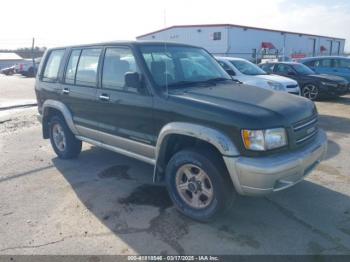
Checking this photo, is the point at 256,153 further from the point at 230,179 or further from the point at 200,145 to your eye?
the point at 200,145

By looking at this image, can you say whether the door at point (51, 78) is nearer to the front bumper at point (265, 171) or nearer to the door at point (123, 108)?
the door at point (123, 108)

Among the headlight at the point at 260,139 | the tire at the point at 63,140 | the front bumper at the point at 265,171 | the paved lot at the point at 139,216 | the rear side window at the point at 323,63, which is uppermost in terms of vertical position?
the rear side window at the point at 323,63

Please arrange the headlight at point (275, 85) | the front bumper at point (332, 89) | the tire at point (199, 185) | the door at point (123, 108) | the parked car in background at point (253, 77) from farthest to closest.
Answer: the front bumper at point (332, 89) → the headlight at point (275, 85) → the parked car in background at point (253, 77) → the door at point (123, 108) → the tire at point (199, 185)

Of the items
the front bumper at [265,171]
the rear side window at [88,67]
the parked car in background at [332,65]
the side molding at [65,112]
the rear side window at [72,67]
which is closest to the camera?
the front bumper at [265,171]

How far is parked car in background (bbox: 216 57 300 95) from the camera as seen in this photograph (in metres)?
8.92

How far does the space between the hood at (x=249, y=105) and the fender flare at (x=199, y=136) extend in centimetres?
18

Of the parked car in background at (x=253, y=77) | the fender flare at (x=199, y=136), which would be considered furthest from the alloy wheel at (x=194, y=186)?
the parked car in background at (x=253, y=77)

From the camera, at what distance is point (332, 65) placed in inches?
564

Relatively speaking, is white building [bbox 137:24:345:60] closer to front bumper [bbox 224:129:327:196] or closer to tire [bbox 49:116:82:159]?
tire [bbox 49:116:82:159]

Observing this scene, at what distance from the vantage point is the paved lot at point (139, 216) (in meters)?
3.33

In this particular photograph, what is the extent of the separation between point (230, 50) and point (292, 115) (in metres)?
33.9

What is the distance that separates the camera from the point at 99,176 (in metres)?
5.22

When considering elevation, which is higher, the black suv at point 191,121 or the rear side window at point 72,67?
the rear side window at point 72,67

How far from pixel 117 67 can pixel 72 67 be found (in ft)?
3.99
